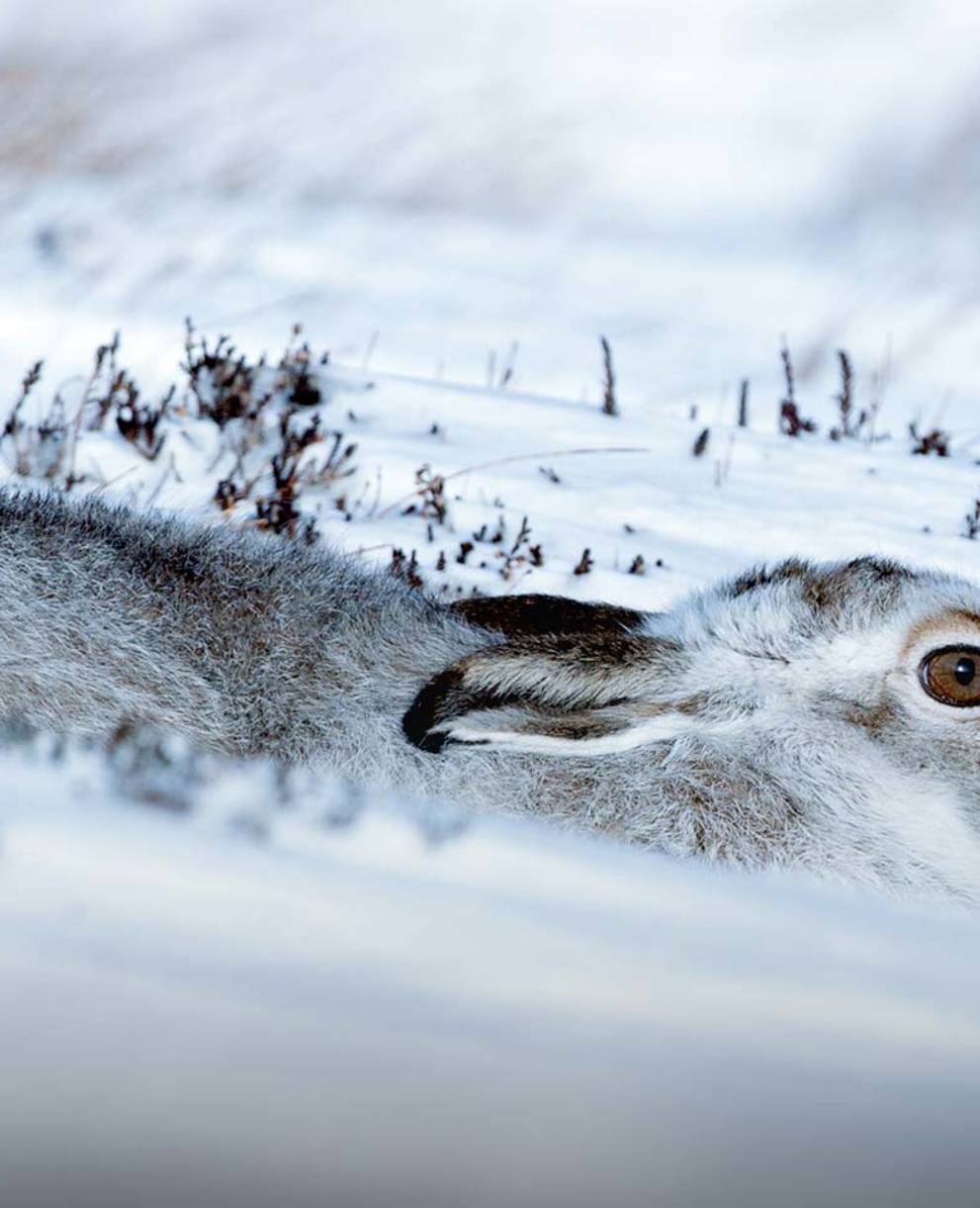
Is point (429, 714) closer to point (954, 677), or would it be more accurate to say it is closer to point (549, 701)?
point (549, 701)

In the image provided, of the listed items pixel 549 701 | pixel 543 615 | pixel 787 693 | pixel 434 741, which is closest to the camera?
pixel 434 741

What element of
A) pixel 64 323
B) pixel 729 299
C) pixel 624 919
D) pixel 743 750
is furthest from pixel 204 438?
pixel 729 299

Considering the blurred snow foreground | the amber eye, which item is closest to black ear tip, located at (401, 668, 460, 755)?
the blurred snow foreground

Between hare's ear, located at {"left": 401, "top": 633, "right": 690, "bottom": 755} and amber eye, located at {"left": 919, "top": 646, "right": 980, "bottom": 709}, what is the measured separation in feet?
2.03

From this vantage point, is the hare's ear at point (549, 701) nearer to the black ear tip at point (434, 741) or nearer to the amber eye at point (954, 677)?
the black ear tip at point (434, 741)

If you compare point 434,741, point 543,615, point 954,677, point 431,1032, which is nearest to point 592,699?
point 434,741

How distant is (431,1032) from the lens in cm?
169

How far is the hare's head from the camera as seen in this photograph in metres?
3.69

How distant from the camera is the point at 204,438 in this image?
8461 mm

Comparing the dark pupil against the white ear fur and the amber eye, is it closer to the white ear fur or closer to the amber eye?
the amber eye

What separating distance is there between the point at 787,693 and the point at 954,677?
43cm

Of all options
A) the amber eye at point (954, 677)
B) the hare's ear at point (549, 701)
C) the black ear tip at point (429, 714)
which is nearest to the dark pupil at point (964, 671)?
the amber eye at point (954, 677)

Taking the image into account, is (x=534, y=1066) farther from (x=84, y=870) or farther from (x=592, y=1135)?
(x=84, y=870)

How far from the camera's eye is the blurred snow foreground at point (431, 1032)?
1388 millimetres
